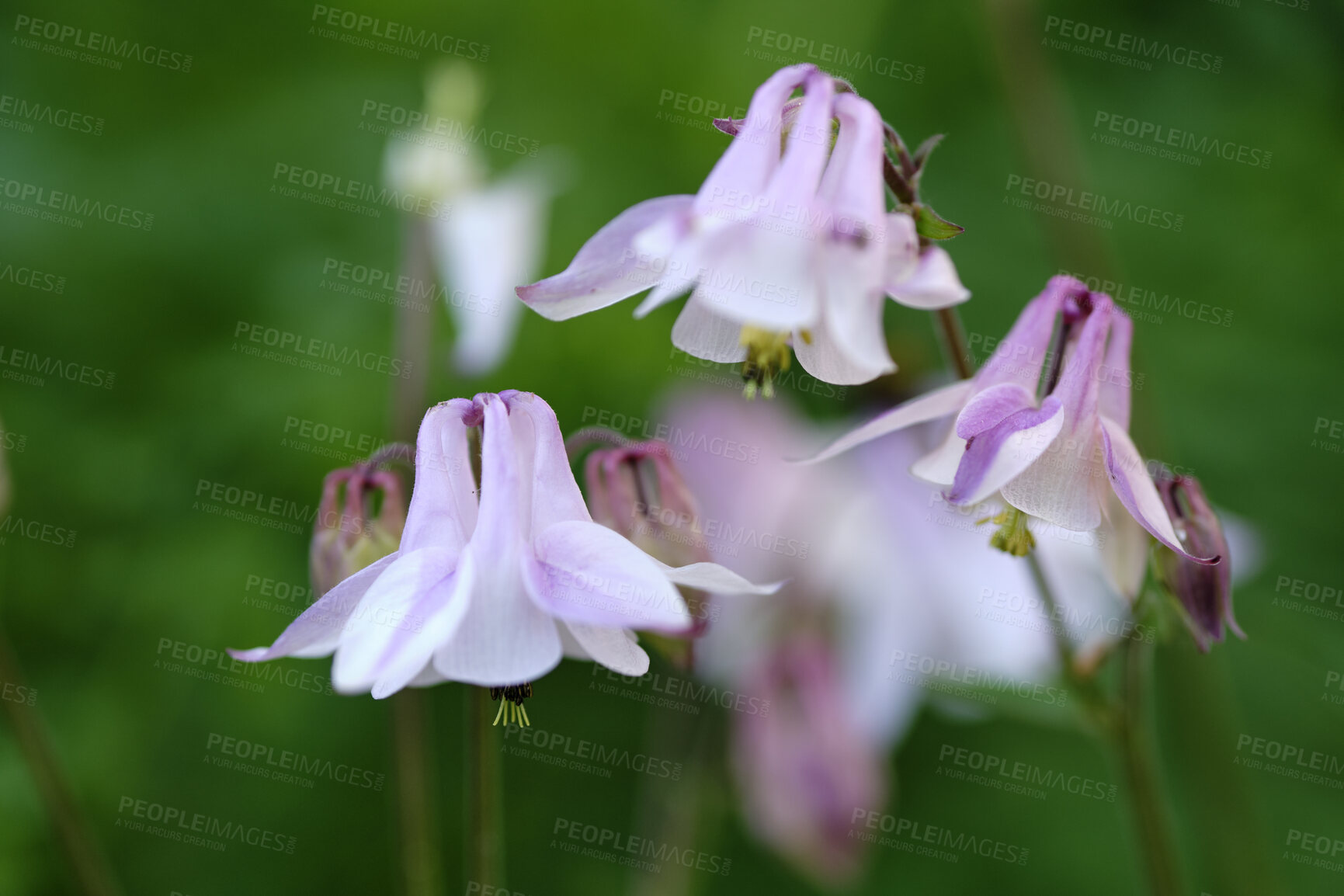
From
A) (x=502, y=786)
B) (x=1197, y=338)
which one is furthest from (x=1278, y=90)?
(x=502, y=786)

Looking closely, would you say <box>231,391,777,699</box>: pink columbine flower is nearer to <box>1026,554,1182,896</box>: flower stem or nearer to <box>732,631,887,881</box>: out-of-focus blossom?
<box>1026,554,1182,896</box>: flower stem

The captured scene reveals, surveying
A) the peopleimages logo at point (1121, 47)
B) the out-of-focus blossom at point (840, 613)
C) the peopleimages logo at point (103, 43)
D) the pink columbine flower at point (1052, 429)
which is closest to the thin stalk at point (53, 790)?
the out-of-focus blossom at point (840, 613)

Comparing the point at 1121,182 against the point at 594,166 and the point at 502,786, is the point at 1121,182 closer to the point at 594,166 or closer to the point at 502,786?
the point at 594,166

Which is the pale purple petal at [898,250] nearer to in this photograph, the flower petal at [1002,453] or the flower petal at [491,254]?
the flower petal at [1002,453]

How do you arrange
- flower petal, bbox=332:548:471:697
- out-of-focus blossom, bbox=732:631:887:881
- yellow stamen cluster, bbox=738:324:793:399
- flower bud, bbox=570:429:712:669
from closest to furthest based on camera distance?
flower petal, bbox=332:548:471:697 → yellow stamen cluster, bbox=738:324:793:399 → flower bud, bbox=570:429:712:669 → out-of-focus blossom, bbox=732:631:887:881

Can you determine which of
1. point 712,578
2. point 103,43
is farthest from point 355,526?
point 103,43

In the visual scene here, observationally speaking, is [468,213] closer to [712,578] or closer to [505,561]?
[505,561]

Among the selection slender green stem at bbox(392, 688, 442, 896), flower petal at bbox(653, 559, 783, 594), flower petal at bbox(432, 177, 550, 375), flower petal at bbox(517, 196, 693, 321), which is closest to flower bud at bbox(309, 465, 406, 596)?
flower petal at bbox(517, 196, 693, 321)
